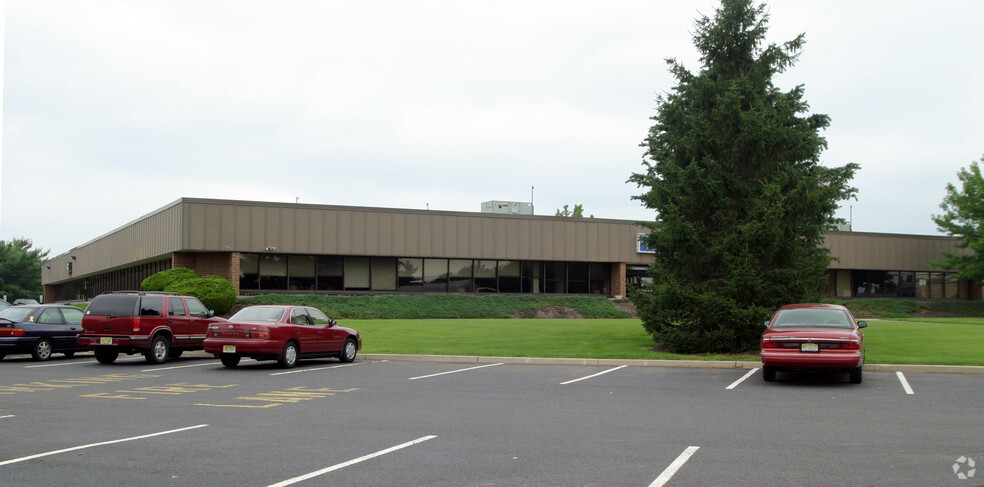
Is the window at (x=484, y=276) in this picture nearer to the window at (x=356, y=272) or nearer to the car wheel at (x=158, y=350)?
the window at (x=356, y=272)

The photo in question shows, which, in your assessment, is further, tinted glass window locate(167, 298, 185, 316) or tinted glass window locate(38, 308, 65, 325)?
tinted glass window locate(38, 308, 65, 325)

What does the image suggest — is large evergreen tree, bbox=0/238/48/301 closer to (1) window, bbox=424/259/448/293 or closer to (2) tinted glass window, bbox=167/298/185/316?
(1) window, bbox=424/259/448/293

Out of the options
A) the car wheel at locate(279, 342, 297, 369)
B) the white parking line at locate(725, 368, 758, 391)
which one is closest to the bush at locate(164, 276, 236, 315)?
the car wheel at locate(279, 342, 297, 369)

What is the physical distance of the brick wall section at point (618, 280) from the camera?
47.2 metres

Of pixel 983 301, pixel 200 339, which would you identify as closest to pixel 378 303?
pixel 200 339

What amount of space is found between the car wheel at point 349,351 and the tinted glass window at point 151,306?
4.57 m

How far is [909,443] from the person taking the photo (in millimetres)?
8969

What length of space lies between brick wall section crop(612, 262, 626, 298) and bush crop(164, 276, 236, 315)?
21629mm

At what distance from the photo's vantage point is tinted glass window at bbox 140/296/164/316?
2011 cm

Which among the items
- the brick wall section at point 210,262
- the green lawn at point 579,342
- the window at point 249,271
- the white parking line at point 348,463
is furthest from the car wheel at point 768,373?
the window at point 249,271

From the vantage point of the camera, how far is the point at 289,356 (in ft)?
61.8

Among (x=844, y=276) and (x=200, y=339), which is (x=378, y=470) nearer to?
(x=200, y=339)

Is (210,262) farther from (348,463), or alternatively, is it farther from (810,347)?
(348,463)

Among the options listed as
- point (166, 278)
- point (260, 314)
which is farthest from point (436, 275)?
point (260, 314)
